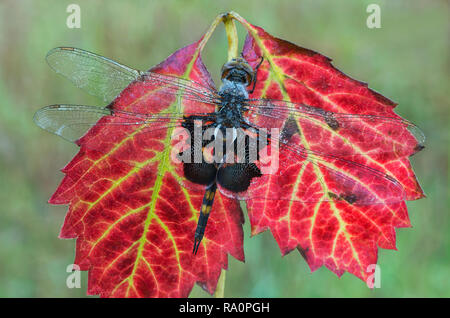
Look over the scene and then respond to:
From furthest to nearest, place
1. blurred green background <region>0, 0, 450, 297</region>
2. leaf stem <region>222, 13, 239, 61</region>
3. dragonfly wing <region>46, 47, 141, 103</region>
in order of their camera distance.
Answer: blurred green background <region>0, 0, 450, 297</region>
dragonfly wing <region>46, 47, 141, 103</region>
leaf stem <region>222, 13, 239, 61</region>

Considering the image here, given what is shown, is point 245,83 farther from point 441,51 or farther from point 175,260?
point 441,51

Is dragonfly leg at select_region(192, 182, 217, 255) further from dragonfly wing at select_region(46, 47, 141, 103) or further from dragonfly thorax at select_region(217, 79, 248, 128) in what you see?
dragonfly wing at select_region(46, 47, 141, 103)

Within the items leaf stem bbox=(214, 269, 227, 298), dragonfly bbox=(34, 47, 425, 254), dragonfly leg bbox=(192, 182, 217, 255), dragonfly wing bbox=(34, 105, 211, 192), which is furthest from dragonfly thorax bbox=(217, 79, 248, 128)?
leaf stem bbox=(214, 269, 227, 298)

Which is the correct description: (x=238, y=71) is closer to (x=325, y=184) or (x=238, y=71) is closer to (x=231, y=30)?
(x=231, y=30)

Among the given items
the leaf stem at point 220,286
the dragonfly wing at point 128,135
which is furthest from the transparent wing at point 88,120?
the leaf stem at point 220,286

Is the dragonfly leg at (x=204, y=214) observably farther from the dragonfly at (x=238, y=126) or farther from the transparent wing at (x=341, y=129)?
the transparent wing at (x=341, y=129)

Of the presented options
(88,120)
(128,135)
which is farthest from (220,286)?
(88,120)
